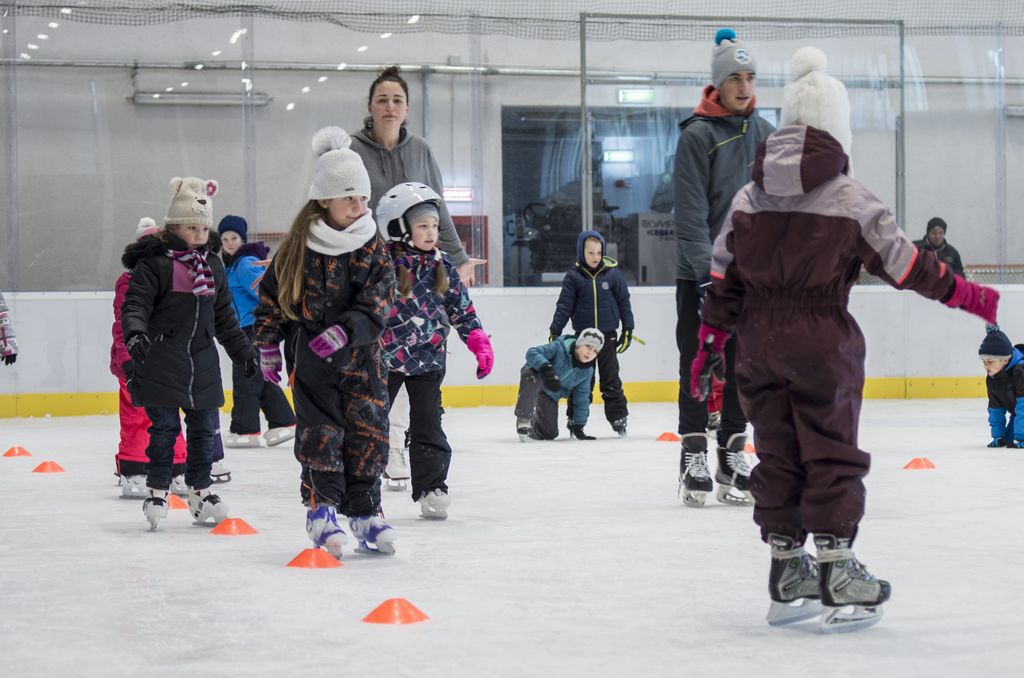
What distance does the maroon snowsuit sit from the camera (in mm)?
3176

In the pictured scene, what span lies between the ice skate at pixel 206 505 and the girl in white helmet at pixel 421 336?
0.68 meters

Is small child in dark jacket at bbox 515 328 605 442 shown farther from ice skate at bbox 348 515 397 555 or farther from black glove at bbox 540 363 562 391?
ice skate at bbox 348 515 397 555

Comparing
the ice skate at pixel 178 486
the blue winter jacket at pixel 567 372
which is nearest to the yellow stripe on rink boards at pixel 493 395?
the blue winter jacket at pixel 567 372

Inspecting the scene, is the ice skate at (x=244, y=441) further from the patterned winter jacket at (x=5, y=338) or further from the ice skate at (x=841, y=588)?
the ice skate at (x=841, y=588)

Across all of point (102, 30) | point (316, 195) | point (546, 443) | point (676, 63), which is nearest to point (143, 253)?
point (316, 195)

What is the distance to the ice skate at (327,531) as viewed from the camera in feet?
13.9

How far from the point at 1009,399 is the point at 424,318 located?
4.03 m

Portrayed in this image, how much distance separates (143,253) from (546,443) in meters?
3.94

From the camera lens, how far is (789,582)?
10.7 feet

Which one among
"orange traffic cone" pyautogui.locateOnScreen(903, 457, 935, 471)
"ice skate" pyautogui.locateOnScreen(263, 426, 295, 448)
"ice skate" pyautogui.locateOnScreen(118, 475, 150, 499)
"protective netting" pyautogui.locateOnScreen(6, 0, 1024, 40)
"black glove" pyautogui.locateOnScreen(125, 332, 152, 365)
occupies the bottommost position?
"ice skate" pyautogui.locateOnScreen(263, 426, 295, 448)

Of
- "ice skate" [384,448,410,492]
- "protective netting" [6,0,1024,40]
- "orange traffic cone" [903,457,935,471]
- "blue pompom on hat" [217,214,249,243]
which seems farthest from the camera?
"protective netting" [6,0,1024,40]

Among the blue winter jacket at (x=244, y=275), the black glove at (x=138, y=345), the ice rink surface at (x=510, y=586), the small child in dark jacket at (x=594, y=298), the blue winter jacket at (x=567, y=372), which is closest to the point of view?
the ice rink surface at (x=510, y=586)

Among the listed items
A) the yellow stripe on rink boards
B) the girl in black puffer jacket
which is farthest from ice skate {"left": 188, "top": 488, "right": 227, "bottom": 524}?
the yellow stripe on rink boards

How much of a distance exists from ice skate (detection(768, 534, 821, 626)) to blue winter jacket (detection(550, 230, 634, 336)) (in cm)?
641
